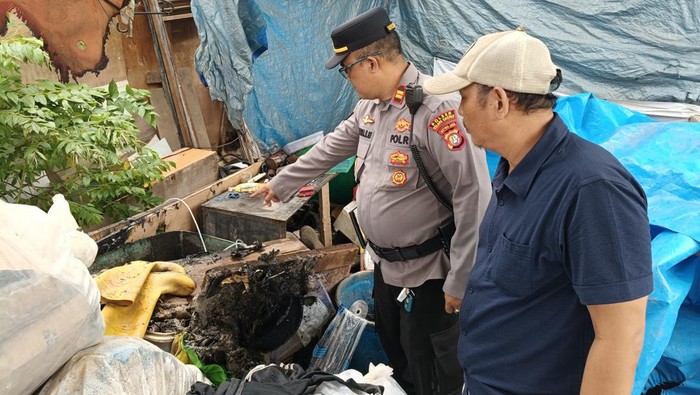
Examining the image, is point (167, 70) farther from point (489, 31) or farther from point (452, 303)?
point (452, 303)

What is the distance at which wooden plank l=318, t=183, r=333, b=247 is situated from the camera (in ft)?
14.3

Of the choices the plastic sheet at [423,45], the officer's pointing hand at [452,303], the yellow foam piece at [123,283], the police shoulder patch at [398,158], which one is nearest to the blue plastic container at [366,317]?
the officer's pointing hand at [452,303]

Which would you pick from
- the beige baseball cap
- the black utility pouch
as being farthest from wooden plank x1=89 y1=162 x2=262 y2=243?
the beige baseball cap

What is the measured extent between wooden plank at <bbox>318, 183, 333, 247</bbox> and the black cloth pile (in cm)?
252

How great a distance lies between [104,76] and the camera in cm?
447

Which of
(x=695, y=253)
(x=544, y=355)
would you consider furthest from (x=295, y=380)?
(x=695, y=253)

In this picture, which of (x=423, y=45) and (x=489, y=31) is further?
(x=423, y=45)

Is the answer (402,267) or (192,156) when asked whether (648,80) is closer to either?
(402,267)

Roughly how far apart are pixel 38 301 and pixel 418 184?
151 centimetres

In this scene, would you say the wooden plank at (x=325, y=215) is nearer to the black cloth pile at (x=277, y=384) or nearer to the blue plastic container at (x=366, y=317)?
the blue plastic container at (x=366, y=317)

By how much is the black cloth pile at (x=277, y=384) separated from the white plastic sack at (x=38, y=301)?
469mm

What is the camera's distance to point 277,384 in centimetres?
176

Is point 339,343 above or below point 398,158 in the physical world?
below

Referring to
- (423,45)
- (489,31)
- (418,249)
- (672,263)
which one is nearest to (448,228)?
(418,249)
